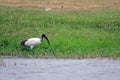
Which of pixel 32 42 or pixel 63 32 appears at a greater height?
pixel 32 42

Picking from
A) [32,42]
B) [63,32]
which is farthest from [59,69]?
[63,32]

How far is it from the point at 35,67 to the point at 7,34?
17.4 ft

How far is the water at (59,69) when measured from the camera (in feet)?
61.8

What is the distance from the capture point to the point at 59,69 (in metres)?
20.1

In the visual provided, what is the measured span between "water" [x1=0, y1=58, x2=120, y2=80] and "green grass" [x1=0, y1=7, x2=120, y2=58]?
844 millimetres

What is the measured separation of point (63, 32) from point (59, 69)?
5.55m

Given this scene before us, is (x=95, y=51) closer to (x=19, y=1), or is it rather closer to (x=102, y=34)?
(x=102, y=34)

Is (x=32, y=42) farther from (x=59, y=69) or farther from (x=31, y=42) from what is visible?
(x=59, y=69)

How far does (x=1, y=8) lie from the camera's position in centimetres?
3012

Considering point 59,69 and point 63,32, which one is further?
point 63,32

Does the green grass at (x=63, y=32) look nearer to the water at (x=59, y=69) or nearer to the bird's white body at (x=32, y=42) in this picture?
the bird's white body at (x=32, y=42)

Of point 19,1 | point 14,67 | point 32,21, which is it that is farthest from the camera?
point 19,1

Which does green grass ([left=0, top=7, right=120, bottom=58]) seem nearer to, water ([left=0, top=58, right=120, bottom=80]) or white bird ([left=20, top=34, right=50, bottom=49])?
white bird ([left=20, top=34, right=50, bottom=49])

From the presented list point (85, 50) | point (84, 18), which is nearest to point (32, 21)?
point (84, 18)
